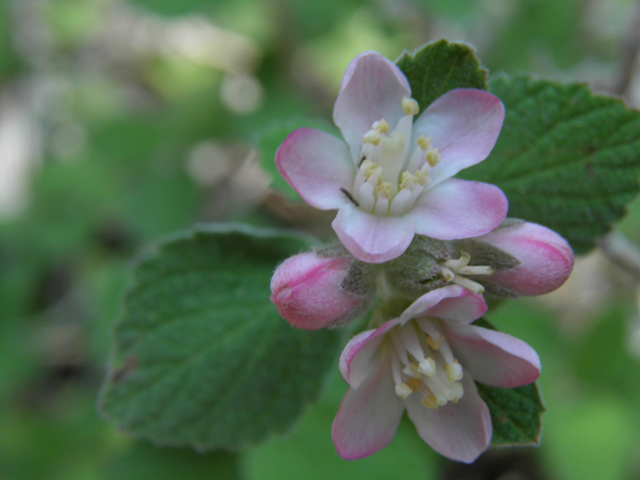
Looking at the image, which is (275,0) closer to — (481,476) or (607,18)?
(607,18)

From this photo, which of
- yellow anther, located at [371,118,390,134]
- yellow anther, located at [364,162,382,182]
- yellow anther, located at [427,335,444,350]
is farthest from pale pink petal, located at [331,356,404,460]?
yellow anther, located at [371,118,390,134]

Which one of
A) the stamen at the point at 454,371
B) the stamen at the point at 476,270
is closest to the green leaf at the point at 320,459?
the stamen at the point at 454,371

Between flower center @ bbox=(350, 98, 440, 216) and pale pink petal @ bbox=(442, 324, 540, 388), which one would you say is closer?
pale pink petal @ bbox=(442, 324, 540, 388)

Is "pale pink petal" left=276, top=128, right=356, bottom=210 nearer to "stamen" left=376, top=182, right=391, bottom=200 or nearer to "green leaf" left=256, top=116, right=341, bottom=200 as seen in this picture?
"stamen" left=376, top=182, right=391, bottom=200

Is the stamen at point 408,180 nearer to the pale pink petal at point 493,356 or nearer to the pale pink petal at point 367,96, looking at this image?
the pale pink petal at point 367,96

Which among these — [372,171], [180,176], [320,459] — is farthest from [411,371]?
[180,176]

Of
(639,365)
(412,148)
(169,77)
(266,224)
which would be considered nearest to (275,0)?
(169,77)

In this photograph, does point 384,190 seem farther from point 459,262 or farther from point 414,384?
point 414,384
